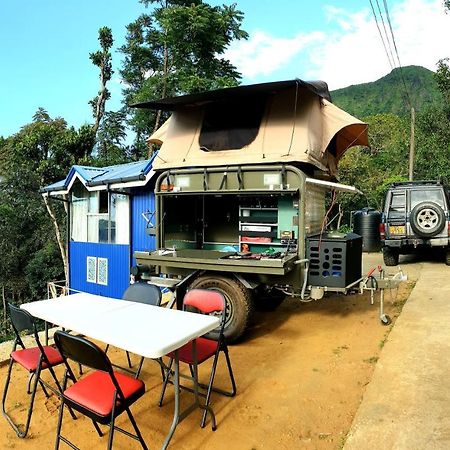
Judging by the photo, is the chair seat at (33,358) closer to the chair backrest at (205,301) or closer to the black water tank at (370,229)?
the chair backrest at (205,301)

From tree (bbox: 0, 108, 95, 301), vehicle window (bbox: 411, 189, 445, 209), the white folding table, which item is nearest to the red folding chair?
the white folding table

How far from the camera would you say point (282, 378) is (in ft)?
11.9

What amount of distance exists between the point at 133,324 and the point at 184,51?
1903 cm

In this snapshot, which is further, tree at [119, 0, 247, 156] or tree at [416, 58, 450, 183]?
tree at [119, 0, 247, 156]

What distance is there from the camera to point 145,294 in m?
3.88

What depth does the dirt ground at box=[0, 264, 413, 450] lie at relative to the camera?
108 inches

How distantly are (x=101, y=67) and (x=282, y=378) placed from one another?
17.8 metres

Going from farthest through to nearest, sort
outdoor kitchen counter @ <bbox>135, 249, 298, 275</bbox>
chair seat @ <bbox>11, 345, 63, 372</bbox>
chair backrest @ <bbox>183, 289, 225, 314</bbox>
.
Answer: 1. outdoor kitchen counter @ <bbox>135, 249, 298, 275</bbox>
2. chair backrest @ <bbox>183, 289, 225, 314</bbox>
3. chair seat @ <bbox>11, 345, 63, 372</bbox>

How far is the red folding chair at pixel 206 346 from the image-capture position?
3021 millimetres

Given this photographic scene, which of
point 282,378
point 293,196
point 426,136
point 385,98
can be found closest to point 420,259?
point 293,196

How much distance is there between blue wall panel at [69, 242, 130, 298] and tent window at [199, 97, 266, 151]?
19.5ft

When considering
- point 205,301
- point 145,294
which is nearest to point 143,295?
point 145,294

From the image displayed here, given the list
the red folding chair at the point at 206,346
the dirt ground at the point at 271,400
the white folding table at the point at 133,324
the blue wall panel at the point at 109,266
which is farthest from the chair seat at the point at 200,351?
the blue wall panel at the point at 109,266

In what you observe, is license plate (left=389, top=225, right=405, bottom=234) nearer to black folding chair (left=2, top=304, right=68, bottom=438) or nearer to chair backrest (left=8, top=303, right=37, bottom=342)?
black folding chair (left=2, top=304, right=68, bottom=438)
